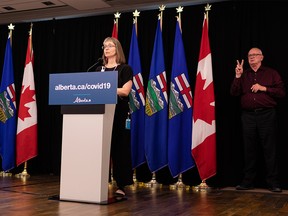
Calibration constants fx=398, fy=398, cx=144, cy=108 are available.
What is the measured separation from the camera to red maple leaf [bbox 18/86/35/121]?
5.84 meters

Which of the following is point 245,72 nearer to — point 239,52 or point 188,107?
point 239,52

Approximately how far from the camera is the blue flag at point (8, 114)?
5910 mm

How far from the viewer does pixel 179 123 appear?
16.3ft

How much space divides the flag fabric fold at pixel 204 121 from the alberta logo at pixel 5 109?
2.84 metres

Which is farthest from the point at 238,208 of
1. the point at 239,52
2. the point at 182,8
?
the point at 182,8

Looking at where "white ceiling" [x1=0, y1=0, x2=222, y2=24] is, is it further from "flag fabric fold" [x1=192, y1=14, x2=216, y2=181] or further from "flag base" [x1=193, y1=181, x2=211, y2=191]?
"flag base" [x1=193, y1=181, x2=211, y2=191]

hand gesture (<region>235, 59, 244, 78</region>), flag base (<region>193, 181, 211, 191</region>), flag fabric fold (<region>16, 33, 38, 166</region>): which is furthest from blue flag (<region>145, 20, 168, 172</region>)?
flag fabric fold (<region>16, 33, 38, 166</region>)

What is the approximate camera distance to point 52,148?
610 centimetres

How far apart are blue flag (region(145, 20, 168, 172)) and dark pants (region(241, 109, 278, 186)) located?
0.98m

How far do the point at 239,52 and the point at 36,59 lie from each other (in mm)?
3236

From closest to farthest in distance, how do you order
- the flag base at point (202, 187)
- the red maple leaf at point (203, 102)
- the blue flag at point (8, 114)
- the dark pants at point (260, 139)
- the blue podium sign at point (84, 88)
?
the blue podium sign at point (84, 88), the dark pants at point (260, 139), the flag base at point (202, 187), the red maple leaf at point (203, 102), the blue flag at point (8, 114)

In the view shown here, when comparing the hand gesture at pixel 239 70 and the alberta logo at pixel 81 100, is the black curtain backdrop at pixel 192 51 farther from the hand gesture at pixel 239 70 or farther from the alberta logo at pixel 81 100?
the alberta logo at pixel 81 100

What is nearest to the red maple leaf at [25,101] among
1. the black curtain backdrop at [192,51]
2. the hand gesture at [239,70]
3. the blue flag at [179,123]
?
the black curtain backdrop at [192,51]

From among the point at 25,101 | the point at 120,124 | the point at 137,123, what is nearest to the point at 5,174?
the point at 25,101
